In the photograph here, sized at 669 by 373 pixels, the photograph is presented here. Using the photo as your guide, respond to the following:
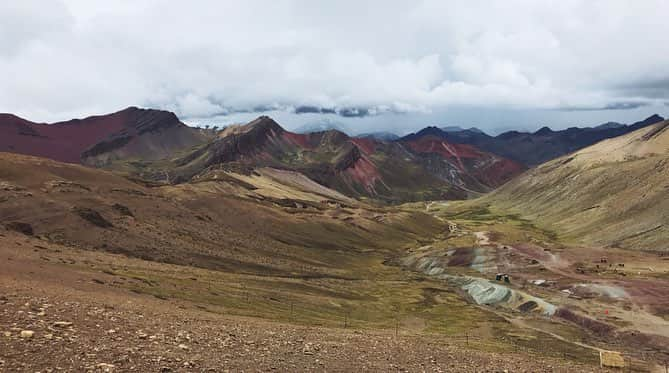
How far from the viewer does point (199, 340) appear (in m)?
35.0

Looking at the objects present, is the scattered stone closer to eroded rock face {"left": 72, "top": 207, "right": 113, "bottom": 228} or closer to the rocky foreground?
the rocky foreground

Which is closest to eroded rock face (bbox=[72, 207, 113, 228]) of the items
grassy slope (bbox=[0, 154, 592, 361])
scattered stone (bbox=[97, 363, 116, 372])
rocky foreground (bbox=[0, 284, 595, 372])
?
grassy slope (bbox=[0, 154, 592, 361])

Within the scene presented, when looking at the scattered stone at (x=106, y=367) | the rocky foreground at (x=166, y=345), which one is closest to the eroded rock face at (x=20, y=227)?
the rocky foreground at (x=166, y=345)

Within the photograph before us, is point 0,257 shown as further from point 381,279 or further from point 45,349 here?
point 381,279

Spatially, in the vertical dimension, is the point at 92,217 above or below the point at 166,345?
below

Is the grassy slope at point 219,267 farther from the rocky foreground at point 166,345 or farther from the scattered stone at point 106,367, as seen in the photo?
the scattered stone at point 106,367

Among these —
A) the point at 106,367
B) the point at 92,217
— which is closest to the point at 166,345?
the point at 106,367

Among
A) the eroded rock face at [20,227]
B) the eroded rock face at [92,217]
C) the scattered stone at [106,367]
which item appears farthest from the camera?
the eroded rock face at [92,217]

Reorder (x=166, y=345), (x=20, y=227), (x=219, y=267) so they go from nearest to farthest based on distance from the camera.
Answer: (x=166, y=345), (x=20, y=227), (x=219, y=267)

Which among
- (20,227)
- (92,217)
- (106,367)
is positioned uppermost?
(106,367)

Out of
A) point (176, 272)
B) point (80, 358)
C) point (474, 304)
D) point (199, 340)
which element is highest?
point (80, 358)

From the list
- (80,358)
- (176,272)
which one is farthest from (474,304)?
(80,358)

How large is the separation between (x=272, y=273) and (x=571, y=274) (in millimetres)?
99334

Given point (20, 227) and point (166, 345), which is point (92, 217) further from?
point (166, 345)
